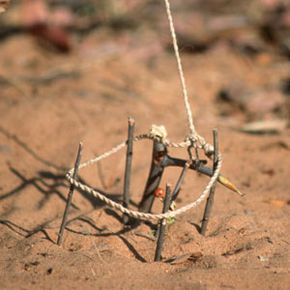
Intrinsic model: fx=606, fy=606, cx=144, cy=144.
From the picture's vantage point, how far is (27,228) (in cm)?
250

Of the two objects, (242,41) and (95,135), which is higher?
(95,135)

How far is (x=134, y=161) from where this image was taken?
318 cm

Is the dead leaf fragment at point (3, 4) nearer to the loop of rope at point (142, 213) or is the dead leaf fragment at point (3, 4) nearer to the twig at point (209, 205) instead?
the loop of rope at point (142, 213)

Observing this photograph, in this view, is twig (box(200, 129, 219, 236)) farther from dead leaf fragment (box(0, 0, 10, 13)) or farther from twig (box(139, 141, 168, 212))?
dead leaf fragment (box(0, 0, 10, 13))

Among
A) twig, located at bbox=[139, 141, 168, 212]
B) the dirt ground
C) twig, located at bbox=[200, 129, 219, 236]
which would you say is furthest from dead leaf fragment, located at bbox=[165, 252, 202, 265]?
twig, located at bbox=[139, 141, 168, 212]

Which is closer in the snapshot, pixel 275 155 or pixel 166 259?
pixel 166 259

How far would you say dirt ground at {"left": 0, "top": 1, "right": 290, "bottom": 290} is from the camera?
214 centimetres

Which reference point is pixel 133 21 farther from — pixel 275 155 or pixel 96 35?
pixel 275 155

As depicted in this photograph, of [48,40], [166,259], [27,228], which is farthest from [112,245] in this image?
[48,40]

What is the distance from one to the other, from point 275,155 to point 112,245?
1323 mm

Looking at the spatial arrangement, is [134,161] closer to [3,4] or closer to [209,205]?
[209,205]

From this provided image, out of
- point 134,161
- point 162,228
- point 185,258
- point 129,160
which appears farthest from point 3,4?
point 185,258

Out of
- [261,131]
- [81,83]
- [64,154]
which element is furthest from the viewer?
[81,83]

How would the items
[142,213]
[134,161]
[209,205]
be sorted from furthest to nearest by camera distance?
[134,161] → [209,205] → [142,213]
